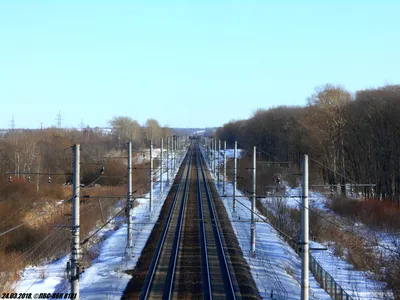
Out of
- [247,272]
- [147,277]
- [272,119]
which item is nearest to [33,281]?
[147,277]

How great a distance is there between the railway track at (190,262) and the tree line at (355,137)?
6.73 m

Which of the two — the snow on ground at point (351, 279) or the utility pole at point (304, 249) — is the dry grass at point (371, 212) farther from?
the utility pole at point (304, 249)

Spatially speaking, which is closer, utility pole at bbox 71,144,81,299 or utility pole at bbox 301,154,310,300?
utility pole at bbox 71,144,81,299

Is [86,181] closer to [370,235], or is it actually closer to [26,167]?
[26,167]

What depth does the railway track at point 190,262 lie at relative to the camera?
15.2 metres

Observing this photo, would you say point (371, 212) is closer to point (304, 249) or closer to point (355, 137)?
point (355, 137)

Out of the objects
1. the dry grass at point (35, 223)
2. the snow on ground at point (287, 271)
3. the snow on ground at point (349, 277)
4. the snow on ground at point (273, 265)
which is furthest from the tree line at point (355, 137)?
the dry grass at point (35, 223)

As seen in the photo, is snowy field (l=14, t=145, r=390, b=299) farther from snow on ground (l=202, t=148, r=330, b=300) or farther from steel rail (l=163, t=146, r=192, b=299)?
steel rail (l=163, t=146, r=192, b=299)

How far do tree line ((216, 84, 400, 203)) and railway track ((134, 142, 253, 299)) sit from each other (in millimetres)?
6727

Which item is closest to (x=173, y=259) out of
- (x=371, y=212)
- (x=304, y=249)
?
(x=304, y=249)

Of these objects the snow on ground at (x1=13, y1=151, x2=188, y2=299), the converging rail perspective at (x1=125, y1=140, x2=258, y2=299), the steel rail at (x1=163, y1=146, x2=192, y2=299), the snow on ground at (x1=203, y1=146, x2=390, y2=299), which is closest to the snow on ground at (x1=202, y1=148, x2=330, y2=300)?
the snow on ground at (x1=203, y1=146, x2=390, y2=299)

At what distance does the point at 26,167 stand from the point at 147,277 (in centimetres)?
2943

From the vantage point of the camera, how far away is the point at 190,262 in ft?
62.7

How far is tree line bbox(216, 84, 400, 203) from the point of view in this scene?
33.9 m
